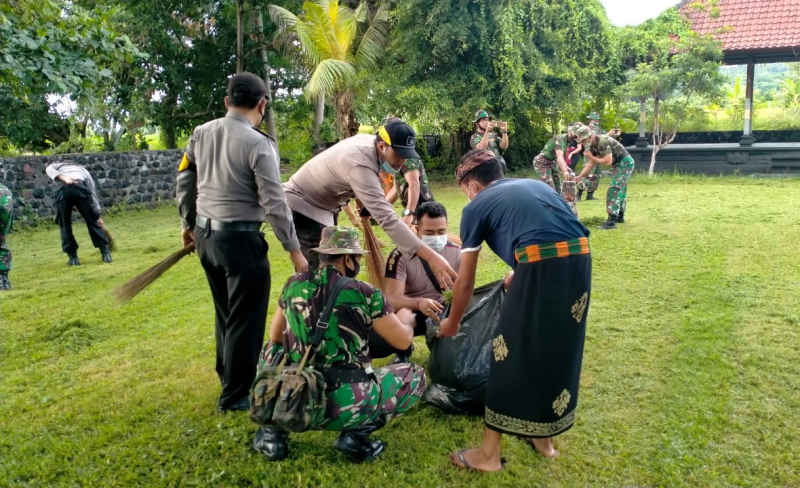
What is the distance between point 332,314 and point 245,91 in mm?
1390

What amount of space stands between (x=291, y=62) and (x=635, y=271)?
11.7m

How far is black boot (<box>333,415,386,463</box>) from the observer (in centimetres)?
319

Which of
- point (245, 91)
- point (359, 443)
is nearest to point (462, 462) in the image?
point (359, 443)

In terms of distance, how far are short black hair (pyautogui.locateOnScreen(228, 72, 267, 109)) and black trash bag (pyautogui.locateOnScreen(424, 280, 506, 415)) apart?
1.71 meters

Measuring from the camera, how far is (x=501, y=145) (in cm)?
1089

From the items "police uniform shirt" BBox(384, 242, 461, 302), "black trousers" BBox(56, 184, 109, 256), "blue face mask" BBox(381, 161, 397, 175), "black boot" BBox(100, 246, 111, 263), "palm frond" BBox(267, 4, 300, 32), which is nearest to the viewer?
"blue face mask" BBox(381, 161, 397, 175)

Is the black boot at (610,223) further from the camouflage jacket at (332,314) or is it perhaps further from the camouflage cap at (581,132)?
the camouflage jacket at (332,314)

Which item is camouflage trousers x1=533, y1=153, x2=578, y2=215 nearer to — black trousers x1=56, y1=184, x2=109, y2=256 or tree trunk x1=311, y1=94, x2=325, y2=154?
black trousers x1=56, y1=184, x2=109, y2=256

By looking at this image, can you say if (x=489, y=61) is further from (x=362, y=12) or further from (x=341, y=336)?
(x=341, y=336)

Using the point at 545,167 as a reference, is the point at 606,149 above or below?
above

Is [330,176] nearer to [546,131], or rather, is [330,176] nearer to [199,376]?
[199,376]

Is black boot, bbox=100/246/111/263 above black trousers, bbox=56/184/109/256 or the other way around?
the other way around

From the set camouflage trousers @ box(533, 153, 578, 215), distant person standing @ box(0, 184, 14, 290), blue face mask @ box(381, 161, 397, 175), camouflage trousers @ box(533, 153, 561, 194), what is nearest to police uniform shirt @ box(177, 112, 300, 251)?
blue face mask @ box(381, 161, 397, 175)

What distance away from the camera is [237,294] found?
355 cm
